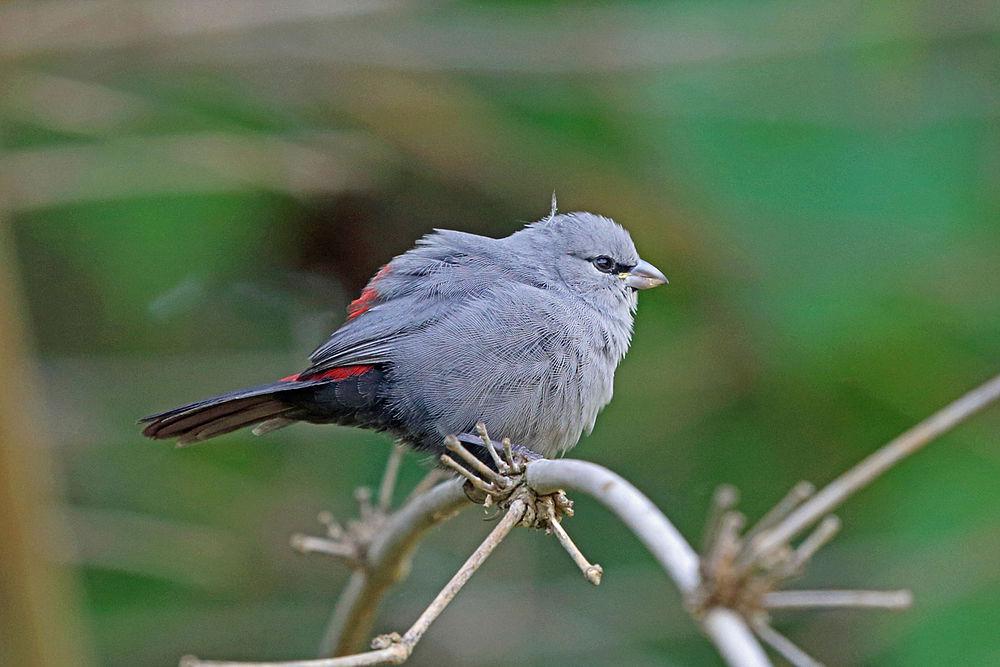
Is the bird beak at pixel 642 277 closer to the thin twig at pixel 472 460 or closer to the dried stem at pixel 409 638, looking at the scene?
the thin twig at pixel 472 460

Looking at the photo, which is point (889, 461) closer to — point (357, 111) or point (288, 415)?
point (288, 415)

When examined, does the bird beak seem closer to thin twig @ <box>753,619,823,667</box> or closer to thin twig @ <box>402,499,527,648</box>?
thin twig @ <box>753,619,823,667</box>

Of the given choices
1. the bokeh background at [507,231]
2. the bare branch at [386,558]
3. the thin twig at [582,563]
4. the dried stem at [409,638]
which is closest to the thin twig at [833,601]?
the thin twig at [582,563]

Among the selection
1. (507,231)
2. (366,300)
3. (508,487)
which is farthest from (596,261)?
(507,231)

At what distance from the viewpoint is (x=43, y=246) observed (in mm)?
6180

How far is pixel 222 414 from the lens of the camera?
3346 mm

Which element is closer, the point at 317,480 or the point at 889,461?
the point at 889,461

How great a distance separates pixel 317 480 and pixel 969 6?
399cm

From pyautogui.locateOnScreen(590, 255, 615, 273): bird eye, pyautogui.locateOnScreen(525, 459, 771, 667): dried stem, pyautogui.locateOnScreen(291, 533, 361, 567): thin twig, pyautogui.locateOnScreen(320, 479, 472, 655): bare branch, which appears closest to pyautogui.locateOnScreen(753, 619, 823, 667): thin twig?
pyautogui.locateOnScreen(525, 459, 771, 667): dried stem

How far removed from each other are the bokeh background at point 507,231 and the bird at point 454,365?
1761 mm

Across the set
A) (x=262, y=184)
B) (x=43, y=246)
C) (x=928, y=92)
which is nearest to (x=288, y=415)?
(x=262, y=184)

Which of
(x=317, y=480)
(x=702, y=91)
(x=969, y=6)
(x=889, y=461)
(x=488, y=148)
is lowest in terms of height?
(x=317, y=480)

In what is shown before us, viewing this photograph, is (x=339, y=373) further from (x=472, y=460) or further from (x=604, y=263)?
(x=472, y=460)

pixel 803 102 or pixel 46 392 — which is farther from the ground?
pixel 803 102
